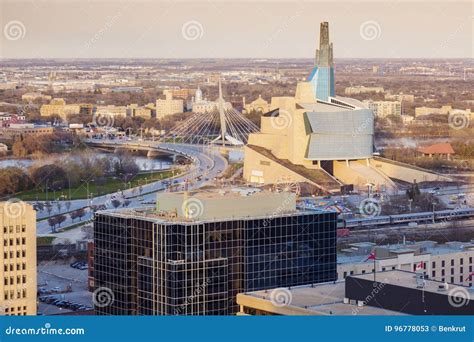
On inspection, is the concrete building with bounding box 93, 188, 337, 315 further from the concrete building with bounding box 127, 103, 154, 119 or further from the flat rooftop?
the concrete building with bounding box 127, 103, 154, 119

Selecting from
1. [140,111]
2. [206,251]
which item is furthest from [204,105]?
[206,251]

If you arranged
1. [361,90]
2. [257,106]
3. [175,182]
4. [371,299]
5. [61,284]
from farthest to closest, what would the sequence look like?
[361,90], [257,106], [175,182], [61,284], [371,299]

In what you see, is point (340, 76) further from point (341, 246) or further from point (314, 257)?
point (314, 257)

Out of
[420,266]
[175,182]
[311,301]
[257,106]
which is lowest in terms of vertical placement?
[175,182]

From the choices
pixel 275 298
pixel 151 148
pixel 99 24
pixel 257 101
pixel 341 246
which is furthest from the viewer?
pixel 257 101

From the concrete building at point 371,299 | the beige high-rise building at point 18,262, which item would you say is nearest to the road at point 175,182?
the beige high-rise building at point 18,262

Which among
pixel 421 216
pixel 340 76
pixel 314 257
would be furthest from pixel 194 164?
pixel 314 257

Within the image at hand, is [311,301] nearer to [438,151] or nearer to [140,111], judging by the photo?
[438,151]
